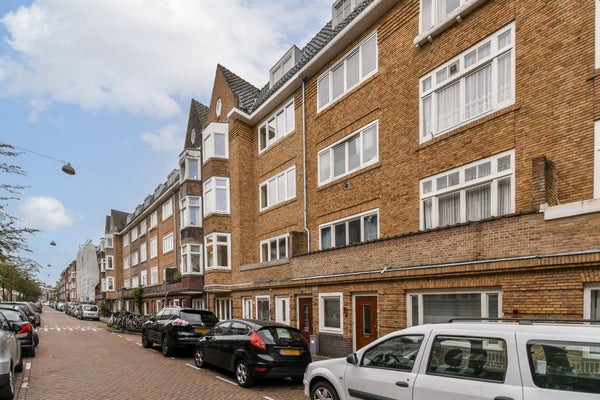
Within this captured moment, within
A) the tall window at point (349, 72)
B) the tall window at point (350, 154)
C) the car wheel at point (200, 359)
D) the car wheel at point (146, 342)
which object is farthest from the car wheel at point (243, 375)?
the tall window at point (349, 72)

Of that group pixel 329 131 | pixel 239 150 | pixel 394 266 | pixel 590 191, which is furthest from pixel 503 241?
pixel 239 150

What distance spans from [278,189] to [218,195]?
4.65 meters

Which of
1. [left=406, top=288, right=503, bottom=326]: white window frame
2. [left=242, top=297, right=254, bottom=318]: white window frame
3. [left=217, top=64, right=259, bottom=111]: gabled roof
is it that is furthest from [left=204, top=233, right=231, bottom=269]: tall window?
[left=406, top=288, right=503, bottom=326]: white window frame

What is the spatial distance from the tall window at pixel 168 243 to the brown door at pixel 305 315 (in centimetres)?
1762

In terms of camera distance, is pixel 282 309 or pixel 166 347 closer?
pixel 166 347

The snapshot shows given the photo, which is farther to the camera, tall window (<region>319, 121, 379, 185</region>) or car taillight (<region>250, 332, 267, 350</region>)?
tall window (<region>319, 121, 379, 185</region>)

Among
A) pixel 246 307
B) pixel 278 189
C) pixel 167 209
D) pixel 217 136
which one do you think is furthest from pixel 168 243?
pixel 278 189

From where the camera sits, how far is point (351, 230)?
13.4 meters

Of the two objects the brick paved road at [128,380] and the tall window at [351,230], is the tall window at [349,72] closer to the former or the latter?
the tall window at [351,230]

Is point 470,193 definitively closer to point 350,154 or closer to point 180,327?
point 350,154

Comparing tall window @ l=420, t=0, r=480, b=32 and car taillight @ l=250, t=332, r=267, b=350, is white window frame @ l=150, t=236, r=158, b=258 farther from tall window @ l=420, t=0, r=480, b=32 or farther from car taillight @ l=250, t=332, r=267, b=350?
tall window @ l=420, t=0, r=480, b=32

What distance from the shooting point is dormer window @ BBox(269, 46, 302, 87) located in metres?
19.5

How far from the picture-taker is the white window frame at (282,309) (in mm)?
15461

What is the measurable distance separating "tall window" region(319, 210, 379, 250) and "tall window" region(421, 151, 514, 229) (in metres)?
2.06
